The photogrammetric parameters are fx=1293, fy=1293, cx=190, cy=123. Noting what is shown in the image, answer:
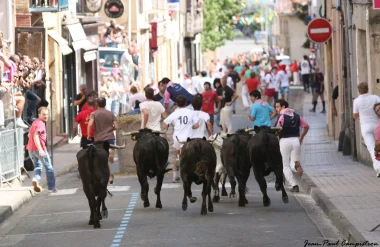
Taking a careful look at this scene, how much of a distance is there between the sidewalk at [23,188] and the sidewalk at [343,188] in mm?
4832

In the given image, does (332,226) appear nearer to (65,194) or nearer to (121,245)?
(121,245)

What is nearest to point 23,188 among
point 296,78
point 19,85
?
point 19,85

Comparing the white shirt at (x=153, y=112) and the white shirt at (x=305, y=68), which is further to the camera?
the white shirt at (x=305, y=68)

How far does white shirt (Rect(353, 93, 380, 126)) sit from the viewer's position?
23.5 metres

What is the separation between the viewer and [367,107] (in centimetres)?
2350

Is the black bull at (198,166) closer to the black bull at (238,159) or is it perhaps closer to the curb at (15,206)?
the black bull at (238,159)

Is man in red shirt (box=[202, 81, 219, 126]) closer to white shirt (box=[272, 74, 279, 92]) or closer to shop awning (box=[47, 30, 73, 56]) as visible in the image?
shop awning (box=[47, 30, 73, 56])

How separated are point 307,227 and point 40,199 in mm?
7266

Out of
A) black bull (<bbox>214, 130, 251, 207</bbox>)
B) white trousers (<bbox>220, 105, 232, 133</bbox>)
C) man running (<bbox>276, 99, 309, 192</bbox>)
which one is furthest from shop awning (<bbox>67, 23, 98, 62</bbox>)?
black bull (<bbox>214, 130, 251, 207</bbox>)

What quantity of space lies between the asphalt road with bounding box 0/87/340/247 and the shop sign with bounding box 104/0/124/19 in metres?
26.8

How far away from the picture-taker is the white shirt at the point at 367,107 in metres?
23.5

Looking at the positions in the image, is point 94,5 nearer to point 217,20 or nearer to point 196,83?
point 196,83

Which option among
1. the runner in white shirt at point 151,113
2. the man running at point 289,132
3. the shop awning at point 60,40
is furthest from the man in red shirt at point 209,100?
the man running at point 289,132

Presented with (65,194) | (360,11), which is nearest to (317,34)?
(360,11)
